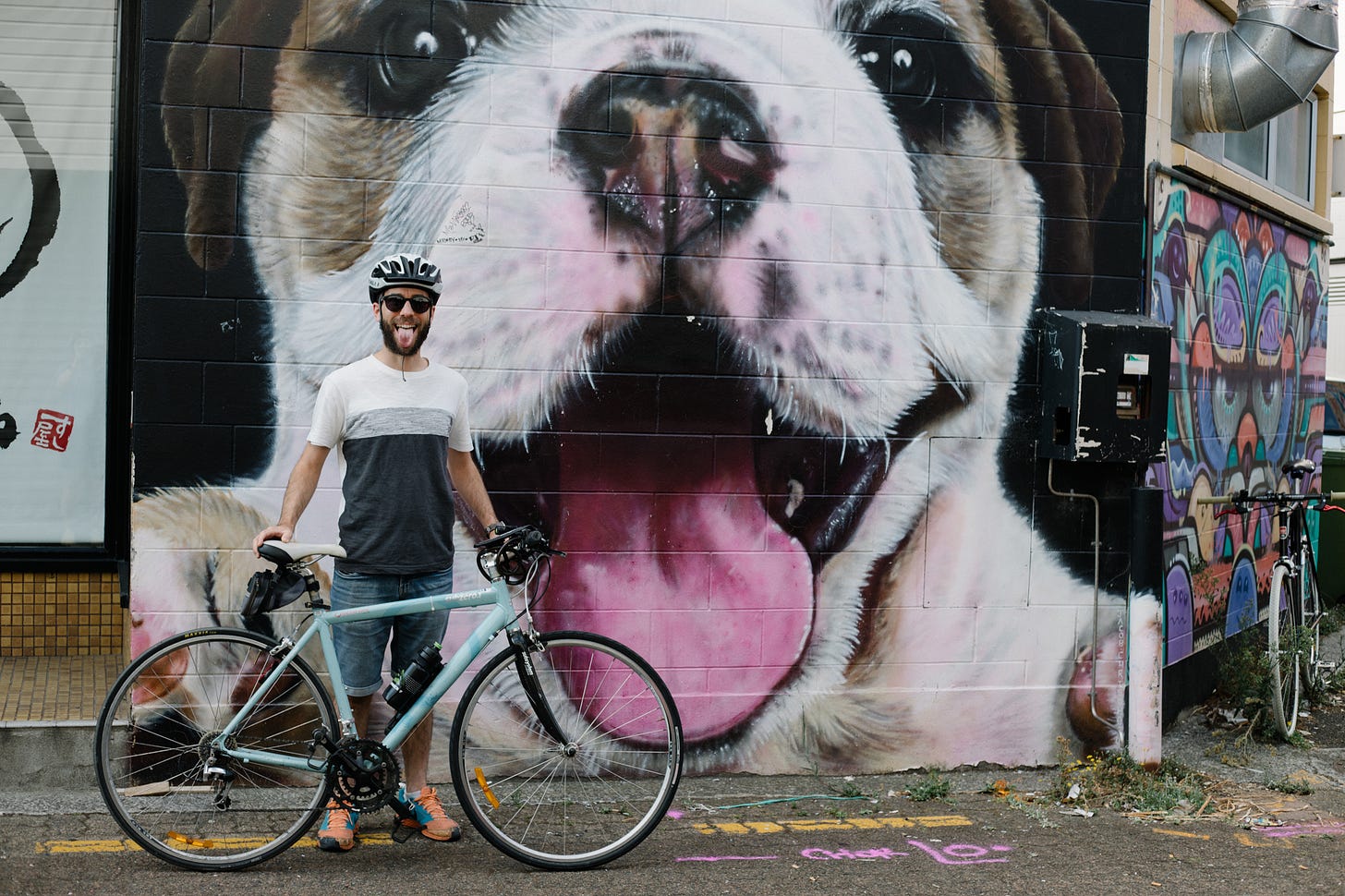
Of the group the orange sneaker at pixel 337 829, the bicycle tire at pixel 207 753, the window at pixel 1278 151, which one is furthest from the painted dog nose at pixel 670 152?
the window at pixel 1278 151

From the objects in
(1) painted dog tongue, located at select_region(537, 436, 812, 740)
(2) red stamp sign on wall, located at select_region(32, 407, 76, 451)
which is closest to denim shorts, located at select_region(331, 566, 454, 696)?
(1) painted dog tongue, located at select_region(537, 436, 812, 740)

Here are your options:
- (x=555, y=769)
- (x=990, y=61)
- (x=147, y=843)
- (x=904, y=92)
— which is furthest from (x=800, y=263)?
(x=147, y=843)

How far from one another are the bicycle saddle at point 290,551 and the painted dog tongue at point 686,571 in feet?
4.35

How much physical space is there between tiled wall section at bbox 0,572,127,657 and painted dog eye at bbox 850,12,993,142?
4.27m

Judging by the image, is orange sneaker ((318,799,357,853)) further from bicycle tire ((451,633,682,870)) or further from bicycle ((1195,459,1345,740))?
bicycle ((1195,459,1345,740))

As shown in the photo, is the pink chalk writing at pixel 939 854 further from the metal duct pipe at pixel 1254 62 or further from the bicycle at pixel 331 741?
the metal duct pipe at pixel 1254 62

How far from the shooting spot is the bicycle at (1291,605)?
21.2 feet

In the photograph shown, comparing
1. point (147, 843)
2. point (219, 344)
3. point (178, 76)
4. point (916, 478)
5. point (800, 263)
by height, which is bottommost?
point (147, 843)

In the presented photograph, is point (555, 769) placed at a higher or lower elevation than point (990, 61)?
lower

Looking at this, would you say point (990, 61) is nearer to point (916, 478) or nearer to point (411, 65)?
point (916, 478)

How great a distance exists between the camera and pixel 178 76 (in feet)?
16.8

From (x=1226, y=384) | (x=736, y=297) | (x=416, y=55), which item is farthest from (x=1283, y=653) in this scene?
(x=416, y=55)

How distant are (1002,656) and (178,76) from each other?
4272 millimetres

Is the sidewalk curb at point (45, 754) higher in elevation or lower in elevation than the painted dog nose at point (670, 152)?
lower
